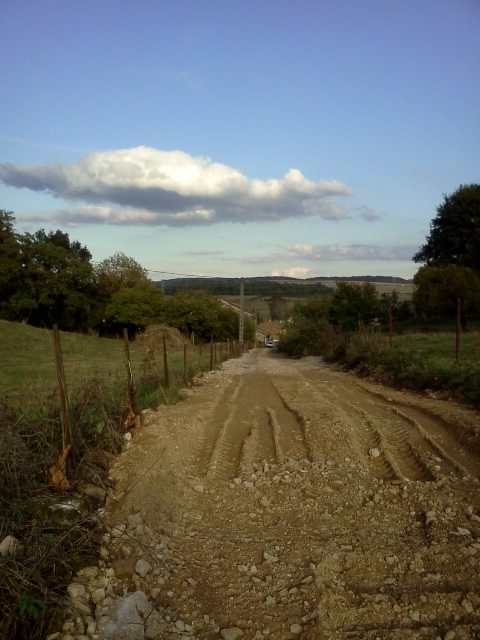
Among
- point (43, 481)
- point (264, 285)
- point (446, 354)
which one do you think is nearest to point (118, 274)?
point (264, 285)

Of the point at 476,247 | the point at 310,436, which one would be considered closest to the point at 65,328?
the point at 476,247

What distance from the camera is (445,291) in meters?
33.1

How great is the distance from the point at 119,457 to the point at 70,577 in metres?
2.75

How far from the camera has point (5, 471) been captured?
15.6ft

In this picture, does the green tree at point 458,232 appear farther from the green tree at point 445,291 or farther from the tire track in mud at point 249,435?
the tire track in mud at point 249,435

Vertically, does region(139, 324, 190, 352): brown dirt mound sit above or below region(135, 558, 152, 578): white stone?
below

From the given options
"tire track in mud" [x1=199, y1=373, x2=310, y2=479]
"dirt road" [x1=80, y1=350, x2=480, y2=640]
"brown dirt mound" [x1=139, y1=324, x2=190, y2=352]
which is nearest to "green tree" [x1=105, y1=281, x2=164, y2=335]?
"brown dirt mound" [x1=139, y1=324, x2=190, y2=352]

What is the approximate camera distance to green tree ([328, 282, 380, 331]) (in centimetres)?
4097

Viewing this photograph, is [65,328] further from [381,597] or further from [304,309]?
[381,597]

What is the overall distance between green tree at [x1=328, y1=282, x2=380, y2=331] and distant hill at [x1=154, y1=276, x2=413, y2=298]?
1.73 metres

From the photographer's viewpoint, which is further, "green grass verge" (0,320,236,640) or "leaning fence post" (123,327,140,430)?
"leaning fence post" (123,327,140,430)

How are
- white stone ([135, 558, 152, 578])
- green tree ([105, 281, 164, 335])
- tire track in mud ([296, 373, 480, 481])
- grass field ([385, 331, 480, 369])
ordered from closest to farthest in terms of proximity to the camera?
white stone ([135, 558, 152, 578])
tire track in mud ([296, 373, 480, 481])
grass field ([385, 331, 480, 369])
green tree ([105, 281, 164, 335])

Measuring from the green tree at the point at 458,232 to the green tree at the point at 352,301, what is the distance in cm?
478

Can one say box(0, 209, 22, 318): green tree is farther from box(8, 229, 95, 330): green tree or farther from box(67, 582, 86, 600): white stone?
box(67, 582, 86, 600): white stone
